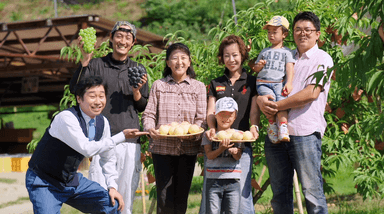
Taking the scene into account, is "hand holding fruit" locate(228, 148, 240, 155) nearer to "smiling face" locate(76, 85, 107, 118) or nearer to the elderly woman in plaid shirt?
the elderly woman in plaid shirt

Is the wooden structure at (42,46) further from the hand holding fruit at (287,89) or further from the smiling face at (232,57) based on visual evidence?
the hand holding fruit at (287,89)

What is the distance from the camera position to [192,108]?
370 cm

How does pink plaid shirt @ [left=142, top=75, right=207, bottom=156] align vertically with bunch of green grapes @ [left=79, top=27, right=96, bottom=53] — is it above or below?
below

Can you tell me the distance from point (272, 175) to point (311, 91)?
2.38ft

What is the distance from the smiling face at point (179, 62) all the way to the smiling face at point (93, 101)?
0.77m

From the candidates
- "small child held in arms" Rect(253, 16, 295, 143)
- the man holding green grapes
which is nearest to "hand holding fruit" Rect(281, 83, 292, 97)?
"small child held in arms" Rect(253, 16, 295, 143)

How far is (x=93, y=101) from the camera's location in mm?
3094

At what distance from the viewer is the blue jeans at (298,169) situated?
3.17m

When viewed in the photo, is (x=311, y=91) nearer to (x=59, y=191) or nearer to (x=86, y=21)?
(x=59, y=191)

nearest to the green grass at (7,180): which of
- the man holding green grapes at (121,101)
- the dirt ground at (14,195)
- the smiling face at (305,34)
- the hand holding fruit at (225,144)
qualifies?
the dirt ground at (14,195)

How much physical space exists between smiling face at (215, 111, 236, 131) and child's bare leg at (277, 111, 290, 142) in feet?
1.23

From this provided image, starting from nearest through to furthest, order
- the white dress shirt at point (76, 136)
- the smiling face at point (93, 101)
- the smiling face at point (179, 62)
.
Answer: the white dress shirt at point (76, 136) < the smiling face at point (93, 101) < the smiling face at point (179, 62)

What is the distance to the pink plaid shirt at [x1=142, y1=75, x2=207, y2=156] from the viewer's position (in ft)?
12.0

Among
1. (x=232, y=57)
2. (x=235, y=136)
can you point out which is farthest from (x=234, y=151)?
(x=232, y=57)
